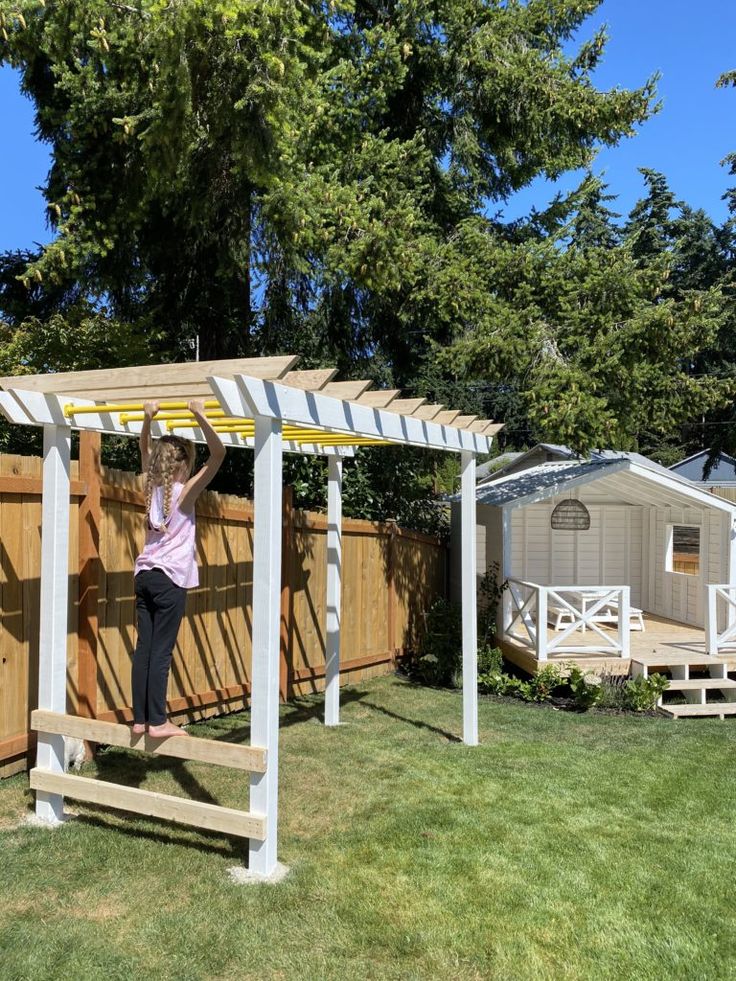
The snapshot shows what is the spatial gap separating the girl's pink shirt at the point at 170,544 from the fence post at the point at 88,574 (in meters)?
1.31

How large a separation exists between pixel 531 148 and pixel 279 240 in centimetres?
607

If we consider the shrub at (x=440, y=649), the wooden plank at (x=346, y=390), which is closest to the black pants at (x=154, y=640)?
the wooden plank at (x=346, y=390)

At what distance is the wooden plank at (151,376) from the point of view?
385cm

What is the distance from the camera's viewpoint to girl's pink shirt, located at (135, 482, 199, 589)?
4207mm

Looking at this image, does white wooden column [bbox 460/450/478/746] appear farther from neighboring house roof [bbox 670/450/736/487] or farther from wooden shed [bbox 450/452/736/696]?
neighboring house roof [bbox 670/450/736/487]

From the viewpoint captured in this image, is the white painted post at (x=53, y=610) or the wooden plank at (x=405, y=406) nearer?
the white painted post at (x=53, y=610)

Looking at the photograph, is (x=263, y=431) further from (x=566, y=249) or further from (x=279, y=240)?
(x=566, y=249)

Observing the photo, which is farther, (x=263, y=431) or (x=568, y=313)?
(x=568, y=313)

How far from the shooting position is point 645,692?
27.5 ft

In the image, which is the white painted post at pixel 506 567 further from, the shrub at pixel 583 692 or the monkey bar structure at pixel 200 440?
the monkey bar structure at pixel 200 440

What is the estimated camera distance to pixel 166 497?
14.0 feet

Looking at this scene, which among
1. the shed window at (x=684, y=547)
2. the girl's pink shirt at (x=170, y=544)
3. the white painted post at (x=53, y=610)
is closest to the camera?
the girl's pink shirt at (x=170, y=544)

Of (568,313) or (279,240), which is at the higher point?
(279,240)

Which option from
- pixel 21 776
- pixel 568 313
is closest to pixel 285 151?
pixel 568 313
